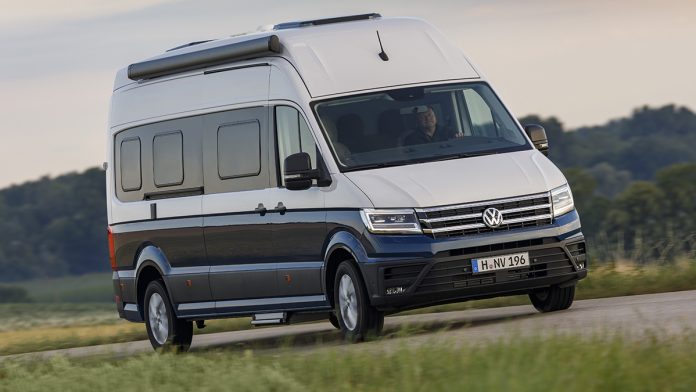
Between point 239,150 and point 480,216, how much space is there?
9.16ft

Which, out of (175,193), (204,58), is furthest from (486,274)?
(175,193)

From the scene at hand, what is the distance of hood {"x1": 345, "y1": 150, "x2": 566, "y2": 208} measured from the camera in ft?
39.2

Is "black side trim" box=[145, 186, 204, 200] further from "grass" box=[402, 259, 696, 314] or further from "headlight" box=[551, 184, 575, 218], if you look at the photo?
"headlight" box=[551, 184, 575, 218]

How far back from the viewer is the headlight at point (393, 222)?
11.9m

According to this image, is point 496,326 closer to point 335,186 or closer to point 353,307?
point 353,307

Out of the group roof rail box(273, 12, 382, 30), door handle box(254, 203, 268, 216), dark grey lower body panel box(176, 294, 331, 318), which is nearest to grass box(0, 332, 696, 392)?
dark grey lower body panel box(176, 294, 331, 318)

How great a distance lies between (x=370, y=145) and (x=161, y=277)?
3.63 meters

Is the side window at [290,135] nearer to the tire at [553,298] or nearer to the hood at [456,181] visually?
the hood at [456,181]

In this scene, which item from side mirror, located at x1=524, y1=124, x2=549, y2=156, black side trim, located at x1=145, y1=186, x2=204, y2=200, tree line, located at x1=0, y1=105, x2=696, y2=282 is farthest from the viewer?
tree line, located at x1=0, y1=105, x2=696, y2=282

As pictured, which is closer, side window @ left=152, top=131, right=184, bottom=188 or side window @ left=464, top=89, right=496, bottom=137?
side window @ left=464, top=89, right=496, bottom=137

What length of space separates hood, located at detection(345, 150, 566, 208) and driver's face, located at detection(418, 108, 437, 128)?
1.87ft

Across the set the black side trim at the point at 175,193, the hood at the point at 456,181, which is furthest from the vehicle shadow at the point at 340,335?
the black side trim at the point at 175,193

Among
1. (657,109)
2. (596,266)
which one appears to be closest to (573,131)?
(657,109)

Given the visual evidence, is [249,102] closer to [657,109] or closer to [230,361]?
[230,361]
